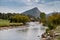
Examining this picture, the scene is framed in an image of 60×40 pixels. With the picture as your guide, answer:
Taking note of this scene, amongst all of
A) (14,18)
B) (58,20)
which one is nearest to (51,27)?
(58,20)

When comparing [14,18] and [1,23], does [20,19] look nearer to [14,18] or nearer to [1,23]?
[14,18]

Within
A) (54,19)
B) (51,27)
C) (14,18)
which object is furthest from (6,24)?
(51,27)

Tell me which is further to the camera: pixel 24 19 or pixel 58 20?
pixel 24 19

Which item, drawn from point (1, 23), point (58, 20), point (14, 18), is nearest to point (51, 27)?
point (58, 20)

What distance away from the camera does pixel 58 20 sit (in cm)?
5409

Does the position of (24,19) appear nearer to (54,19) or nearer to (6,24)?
(6,24)

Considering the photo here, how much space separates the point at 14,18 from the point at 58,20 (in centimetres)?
4602

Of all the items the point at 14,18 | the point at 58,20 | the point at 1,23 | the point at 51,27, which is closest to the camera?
the point at 51,27

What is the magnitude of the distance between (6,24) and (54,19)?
87.3 feet

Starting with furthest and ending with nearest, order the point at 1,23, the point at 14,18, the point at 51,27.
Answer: the point at 14,18, the point at 1,23, the point at 51,27

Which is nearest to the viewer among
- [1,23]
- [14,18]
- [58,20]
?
[58,20]

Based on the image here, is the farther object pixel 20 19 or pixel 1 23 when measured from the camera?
pixel 20 19

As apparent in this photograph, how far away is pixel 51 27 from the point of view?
3619cm

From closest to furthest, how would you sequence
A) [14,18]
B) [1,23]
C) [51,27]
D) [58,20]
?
1. [51,27]
2. [58,20]
3. [1,23]
4. [14,18]
